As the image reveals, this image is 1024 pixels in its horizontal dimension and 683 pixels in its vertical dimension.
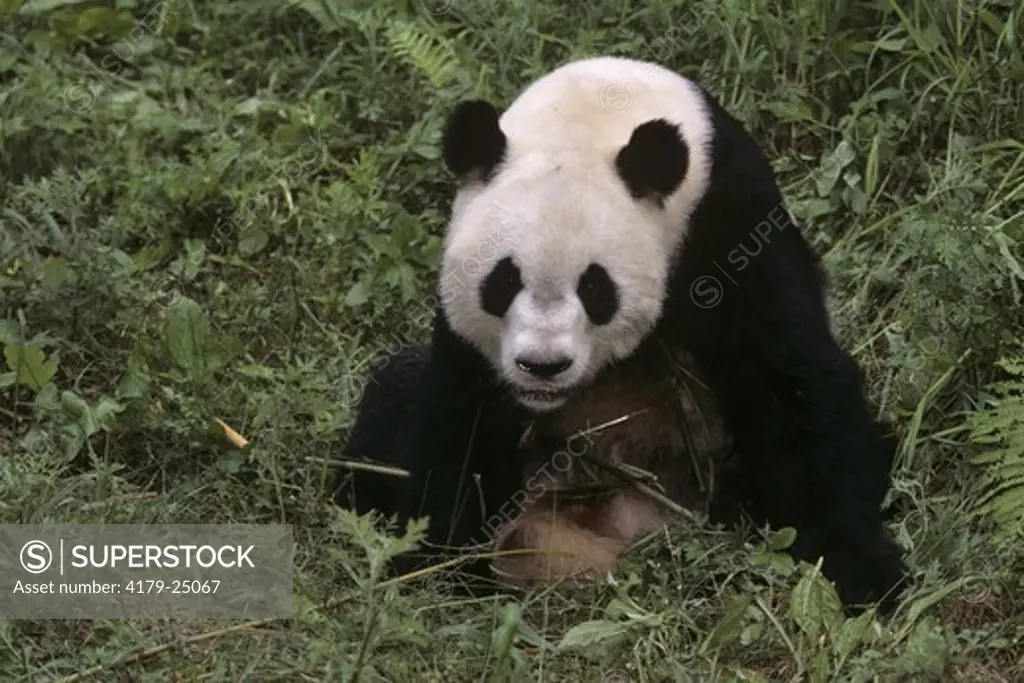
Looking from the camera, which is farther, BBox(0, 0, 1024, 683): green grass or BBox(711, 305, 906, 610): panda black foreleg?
BBox(711, 305, 906, 610): panda black foreleg

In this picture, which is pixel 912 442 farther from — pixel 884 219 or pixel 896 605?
pixel 884 219

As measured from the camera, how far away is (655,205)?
5.33m

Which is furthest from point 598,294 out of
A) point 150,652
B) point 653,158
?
point 150,652

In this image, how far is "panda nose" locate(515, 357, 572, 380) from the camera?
5.12 meters

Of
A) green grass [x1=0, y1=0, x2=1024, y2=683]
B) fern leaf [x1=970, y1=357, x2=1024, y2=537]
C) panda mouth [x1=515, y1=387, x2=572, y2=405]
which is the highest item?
panda mouth [x1=515, y1=387, x2=572, y2=405]

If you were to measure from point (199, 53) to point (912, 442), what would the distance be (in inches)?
168

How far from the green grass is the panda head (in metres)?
0.71

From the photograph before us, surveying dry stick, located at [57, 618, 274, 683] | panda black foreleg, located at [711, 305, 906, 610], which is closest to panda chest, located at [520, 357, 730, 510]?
panda black foreleg, located at [711, 305, 906, 610]

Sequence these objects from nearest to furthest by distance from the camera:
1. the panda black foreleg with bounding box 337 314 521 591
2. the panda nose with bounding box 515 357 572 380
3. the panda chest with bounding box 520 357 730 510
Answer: the panda nose with bounding box 515 357 572 380 < the panda black foreleg with bounding box 337 314 521 591 < the panda chest with bounding box 520 357 730 510

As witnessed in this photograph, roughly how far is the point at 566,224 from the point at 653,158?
310 millimetres

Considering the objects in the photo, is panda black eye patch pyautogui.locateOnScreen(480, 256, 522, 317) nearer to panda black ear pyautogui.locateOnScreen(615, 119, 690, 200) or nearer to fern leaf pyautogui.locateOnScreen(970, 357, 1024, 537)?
panda black ear pyautogui.locateOnScreen(615, 119, 690, 200)

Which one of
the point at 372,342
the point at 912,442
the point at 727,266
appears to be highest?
the point at 727,266

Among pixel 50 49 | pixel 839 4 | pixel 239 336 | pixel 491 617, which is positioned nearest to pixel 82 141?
pixel 50 49

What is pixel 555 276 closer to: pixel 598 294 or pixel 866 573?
pixel 598 294
